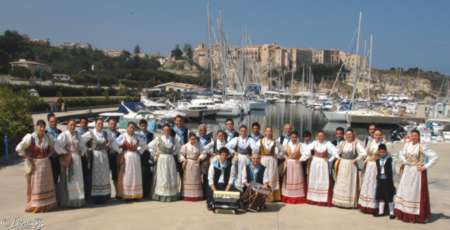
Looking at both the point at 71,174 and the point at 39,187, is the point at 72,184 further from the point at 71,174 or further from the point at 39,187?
the point at 39,187

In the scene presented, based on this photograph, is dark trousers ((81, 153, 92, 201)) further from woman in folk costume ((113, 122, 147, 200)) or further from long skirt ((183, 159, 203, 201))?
long skirt ((183, 159, 203, 201))

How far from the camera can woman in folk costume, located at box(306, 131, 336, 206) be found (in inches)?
385

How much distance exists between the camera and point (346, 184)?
9.56 metres

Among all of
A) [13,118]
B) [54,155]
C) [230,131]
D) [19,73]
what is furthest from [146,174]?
[19,73]

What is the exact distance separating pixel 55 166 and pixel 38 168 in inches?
17.6

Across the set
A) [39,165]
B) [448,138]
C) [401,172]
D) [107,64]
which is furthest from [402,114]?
[107,64]

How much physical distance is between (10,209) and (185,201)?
3495mm

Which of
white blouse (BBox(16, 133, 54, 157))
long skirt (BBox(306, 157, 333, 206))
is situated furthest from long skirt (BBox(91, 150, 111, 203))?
long skirt (BBox(306, 157, 333, 206))

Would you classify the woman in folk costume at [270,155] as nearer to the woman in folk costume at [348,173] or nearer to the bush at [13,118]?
the woman in folk costume at [348,173]

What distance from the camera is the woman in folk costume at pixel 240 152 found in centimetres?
943

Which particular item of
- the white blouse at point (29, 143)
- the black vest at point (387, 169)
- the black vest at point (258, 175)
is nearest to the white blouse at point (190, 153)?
the black vest at point (258, 175)

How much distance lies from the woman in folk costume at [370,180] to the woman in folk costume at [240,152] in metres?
2.40

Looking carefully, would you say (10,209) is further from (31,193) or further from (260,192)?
(260,192)

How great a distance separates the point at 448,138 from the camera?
98.5ft
